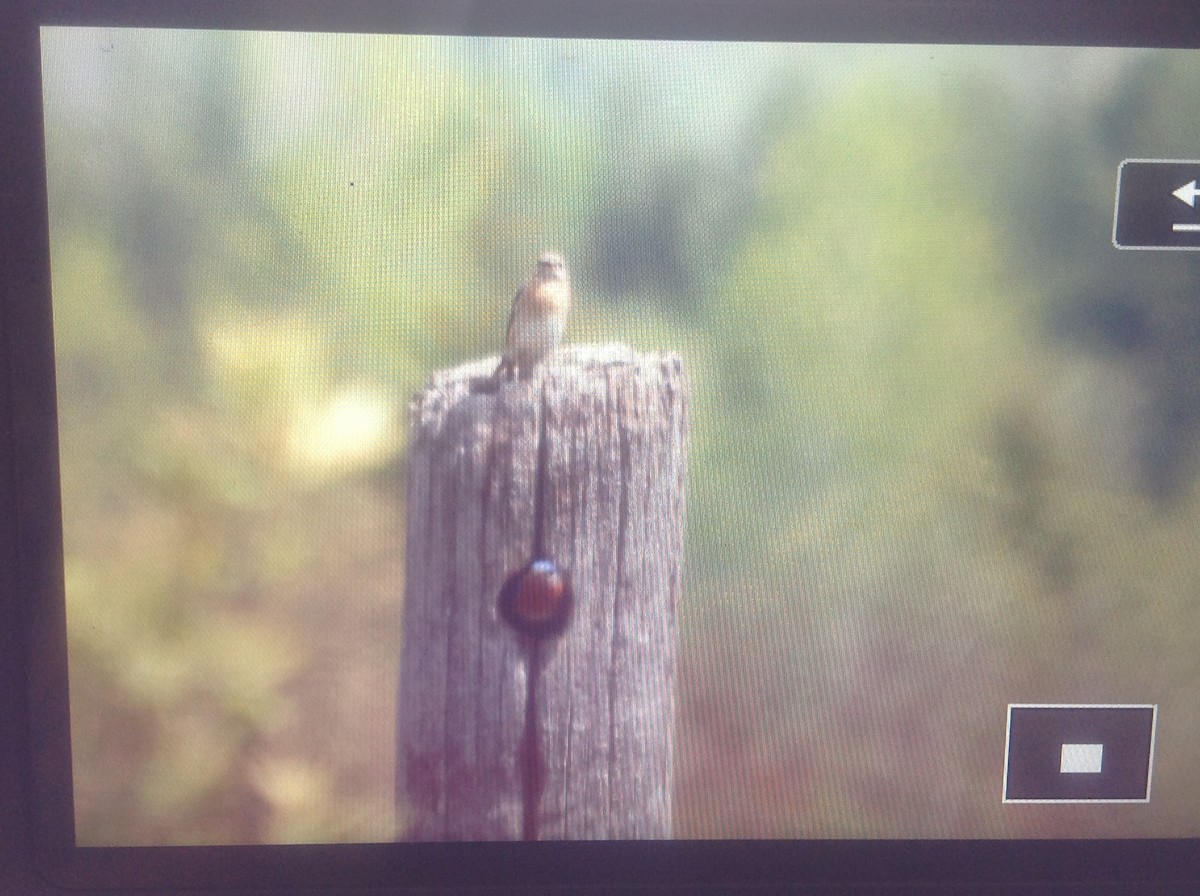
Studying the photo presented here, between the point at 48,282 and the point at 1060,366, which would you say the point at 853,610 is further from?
the point at 48,282

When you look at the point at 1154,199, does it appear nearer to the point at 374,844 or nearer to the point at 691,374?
the point at 691,374

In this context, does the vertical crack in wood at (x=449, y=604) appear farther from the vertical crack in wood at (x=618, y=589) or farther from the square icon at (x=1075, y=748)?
the square icon at (x=1075, y=748)

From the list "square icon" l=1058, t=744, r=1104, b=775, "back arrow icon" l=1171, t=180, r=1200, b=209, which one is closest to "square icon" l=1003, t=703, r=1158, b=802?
"square icon" l=1058, t=744, r=1104, b=775

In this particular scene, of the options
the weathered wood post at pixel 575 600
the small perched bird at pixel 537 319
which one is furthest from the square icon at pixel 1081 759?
the small perched bird at pixel 537 319

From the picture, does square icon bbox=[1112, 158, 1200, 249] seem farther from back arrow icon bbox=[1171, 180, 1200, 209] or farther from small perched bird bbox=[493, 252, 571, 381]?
small perched bird bbox=[493, 252, 571, 381]

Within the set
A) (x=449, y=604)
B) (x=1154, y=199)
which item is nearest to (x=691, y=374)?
(x=449, y=604)

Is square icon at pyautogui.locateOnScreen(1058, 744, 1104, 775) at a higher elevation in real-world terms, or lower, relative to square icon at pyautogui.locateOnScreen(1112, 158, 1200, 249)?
lower

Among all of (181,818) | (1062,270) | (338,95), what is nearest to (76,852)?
(181,818)
